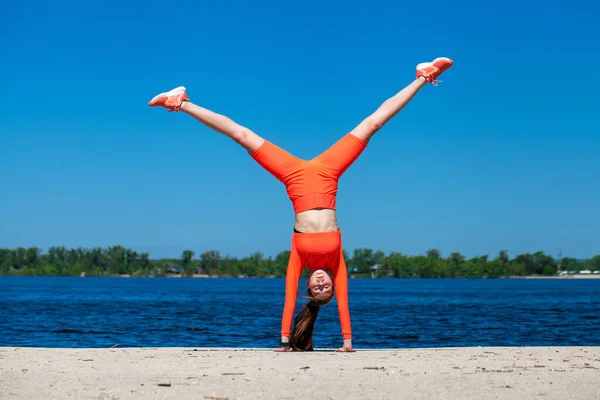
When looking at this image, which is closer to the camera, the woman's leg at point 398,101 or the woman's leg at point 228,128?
the woman's leg at point 228,128

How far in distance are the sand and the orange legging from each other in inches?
38.0

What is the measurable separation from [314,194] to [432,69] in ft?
8.92

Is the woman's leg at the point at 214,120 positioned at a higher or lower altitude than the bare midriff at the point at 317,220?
higher

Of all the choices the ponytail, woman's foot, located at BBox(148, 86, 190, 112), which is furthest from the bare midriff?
woman's foot, located at BBox(148, 86, 190, 112)

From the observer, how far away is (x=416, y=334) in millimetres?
30797

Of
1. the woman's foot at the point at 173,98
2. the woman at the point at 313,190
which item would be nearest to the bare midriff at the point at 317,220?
the woman at the point at 313,190

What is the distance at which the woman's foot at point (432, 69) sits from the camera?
11.7 meters

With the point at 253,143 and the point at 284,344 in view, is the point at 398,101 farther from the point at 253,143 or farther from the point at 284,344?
the point at 284,344

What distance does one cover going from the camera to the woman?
11.0m

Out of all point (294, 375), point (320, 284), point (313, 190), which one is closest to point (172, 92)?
point (313, 190)

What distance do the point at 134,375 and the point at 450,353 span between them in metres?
4.69

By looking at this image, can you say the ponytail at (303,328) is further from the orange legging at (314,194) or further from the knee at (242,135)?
the knee at (242,135)

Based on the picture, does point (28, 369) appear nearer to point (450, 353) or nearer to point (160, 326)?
point (450, 353)

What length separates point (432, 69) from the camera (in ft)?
38.4
